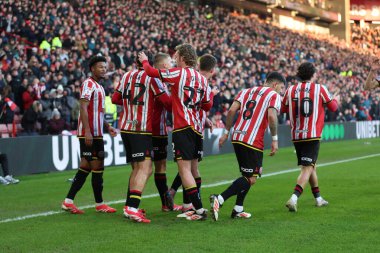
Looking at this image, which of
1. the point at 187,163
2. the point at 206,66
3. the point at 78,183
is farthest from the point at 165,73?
the point at 78,183

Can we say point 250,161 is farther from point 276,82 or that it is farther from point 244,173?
point 276,82

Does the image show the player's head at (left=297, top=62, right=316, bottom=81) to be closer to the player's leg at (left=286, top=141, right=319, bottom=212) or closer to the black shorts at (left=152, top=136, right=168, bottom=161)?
the player's leg at (left=286, top=141, right=319, bottom=212)

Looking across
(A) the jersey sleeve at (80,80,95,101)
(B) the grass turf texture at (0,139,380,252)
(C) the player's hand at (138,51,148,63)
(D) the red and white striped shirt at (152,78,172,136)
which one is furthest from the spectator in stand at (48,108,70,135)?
(C) the player's hand at (138,51,148,63)

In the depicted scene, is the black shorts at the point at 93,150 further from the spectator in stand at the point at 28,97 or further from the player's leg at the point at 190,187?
the spectator in stand at the point at 28,97

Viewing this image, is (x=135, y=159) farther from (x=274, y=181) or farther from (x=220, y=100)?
(x=220, y=100)

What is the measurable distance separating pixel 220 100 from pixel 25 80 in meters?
9.25

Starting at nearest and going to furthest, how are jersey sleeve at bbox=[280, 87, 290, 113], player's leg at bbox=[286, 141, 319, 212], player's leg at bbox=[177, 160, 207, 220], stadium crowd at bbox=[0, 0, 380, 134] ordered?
player's leg at bbox=[177, 160, 207, 220], player's leg at bbox=[286, 141, 319, 212], jersey sleeve at bbox=[280, 87, 290, 113], stadium crowd at bbox=[0, 0, 380, 134]

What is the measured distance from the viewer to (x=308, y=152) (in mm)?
9359

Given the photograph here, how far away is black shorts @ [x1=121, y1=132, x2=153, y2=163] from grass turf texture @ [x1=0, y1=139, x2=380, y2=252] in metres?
0.81

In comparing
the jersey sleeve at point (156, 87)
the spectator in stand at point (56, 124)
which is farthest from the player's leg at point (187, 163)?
the spectator in stand at point (56, 124)

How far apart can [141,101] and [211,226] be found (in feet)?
6.02

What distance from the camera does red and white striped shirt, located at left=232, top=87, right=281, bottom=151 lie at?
8273 millimetres

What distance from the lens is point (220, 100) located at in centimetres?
2497

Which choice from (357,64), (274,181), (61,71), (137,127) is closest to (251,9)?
(357,64)
